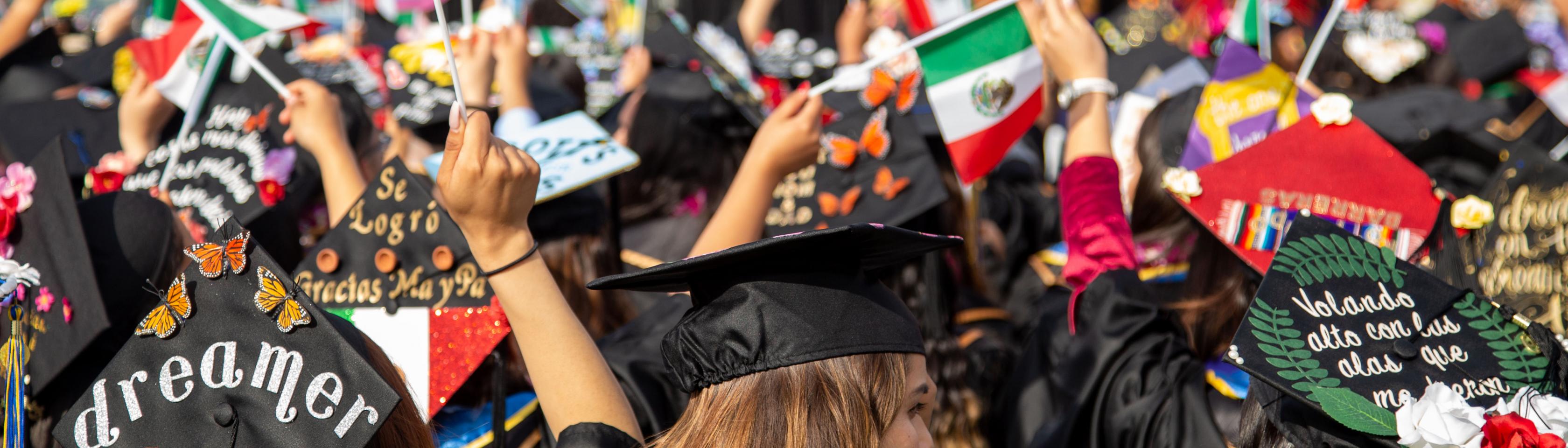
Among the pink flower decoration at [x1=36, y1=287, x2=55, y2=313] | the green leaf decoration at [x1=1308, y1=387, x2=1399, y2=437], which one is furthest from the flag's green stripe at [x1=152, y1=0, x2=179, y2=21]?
the green leaf decoration at [x1=1308, y1=387, x2=1399, y2=437]

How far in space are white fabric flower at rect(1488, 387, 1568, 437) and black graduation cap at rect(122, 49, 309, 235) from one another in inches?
122

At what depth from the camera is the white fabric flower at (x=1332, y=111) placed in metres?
2.76

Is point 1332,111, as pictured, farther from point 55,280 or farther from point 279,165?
point 279,165

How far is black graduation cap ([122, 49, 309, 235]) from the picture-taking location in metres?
3.49

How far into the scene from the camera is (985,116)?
11.2ft

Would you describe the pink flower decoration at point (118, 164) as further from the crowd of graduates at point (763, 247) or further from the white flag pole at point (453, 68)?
the white flag pole at point (453, 68)

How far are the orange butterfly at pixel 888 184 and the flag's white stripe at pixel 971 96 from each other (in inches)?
7.6

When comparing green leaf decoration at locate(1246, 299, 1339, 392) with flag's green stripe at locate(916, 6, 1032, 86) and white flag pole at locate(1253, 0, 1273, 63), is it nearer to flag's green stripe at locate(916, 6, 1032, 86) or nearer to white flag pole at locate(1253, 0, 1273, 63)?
flag's green stripe at locate(916, 6, 1032, 86)

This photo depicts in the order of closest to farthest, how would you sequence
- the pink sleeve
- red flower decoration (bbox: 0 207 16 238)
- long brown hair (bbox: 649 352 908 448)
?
long brown hair (bbox: 649 352 908 448), red flower decoration (bbox: 0 207 16 238), the pink sleeve

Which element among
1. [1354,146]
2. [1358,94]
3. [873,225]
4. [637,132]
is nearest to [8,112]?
[637,132]

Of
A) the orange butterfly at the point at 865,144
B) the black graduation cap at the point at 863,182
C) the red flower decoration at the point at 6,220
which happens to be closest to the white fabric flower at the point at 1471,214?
the black graduation cap at the point at 863,182

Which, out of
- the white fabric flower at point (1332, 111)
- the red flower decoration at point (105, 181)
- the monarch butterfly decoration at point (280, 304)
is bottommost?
the red flower decoration at point (105, 181)

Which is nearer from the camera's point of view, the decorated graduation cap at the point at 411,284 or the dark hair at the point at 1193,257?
the decorated graduation cap at the point at 411,284

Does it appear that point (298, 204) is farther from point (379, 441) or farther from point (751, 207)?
point (379, 441)
